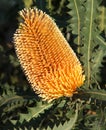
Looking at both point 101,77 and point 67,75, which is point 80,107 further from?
point 101,77

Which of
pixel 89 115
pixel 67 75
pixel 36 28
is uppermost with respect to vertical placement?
pixel 36 28

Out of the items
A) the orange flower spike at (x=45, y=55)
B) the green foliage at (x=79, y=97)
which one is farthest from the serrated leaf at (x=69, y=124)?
the orange flower spike at (x=45, y=55)

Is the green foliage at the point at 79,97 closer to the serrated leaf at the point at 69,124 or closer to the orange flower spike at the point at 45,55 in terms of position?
the serrated leaf at the point at 69,124

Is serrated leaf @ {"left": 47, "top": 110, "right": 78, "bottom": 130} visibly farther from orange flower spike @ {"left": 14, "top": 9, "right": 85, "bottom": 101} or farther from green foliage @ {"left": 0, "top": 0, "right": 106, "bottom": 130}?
orange flower spike @ {"left": 14, "top": 9, "right": 85, "bottom": 101}

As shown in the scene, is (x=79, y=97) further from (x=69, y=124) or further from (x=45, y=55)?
Result: (x=45, y=55)

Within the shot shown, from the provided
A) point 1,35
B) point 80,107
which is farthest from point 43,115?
point 1,35

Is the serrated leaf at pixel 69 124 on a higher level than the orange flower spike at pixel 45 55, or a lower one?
lower

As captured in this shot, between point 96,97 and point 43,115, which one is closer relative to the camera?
point 96,97

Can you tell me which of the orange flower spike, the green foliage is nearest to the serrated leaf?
the green foliage

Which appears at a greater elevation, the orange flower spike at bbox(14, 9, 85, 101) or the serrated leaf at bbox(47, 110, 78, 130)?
the orange flower spike at bbox(14, 9, 85, 101)
